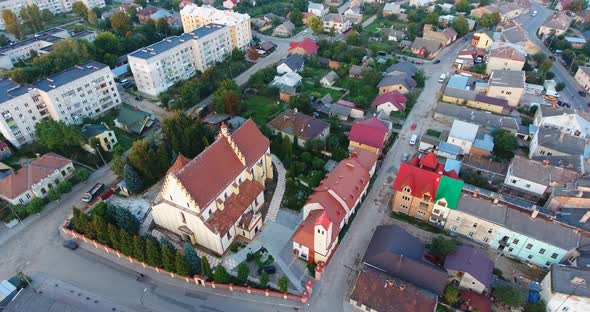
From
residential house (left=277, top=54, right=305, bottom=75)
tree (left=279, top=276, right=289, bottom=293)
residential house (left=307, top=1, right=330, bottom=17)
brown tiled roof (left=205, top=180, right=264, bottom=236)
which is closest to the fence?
tree (left=279, top=276, right=289, bottom=293)

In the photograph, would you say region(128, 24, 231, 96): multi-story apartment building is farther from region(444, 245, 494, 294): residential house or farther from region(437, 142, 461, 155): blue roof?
region(444, 245, 494, 294): residential house

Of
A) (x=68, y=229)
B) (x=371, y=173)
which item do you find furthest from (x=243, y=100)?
(x=68, y=229)

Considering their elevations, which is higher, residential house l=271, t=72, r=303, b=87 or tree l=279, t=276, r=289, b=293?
residential house l=271, t=72, r=303, b=87

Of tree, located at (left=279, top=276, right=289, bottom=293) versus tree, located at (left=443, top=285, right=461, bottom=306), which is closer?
tree, located at (left=443, top=285, right=461, bottom=306)

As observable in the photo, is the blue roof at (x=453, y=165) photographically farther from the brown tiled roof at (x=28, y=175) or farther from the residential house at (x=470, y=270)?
the brown tiled roof at (x=28, y=175)

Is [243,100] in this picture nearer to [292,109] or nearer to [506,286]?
[292,109]

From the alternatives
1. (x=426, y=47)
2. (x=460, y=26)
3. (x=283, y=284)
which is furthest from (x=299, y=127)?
(x=460, y=26)
